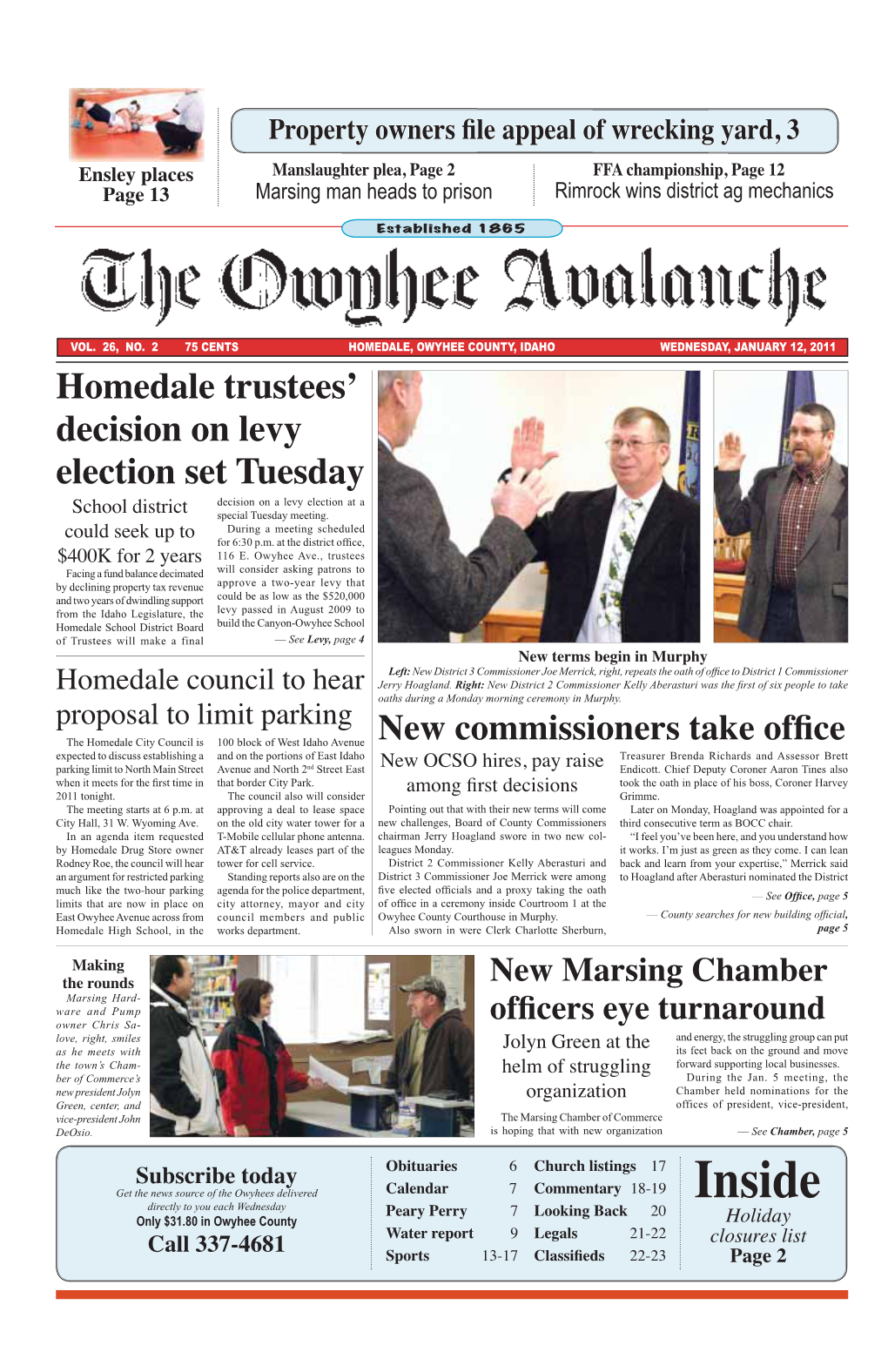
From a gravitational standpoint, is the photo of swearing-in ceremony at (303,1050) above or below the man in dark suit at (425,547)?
below

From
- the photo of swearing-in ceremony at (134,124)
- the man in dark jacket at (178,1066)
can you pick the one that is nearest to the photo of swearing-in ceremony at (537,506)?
the photo of swearing-in ceremony at (134,124)

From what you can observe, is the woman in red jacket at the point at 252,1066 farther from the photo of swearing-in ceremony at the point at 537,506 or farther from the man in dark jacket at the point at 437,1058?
the photo of swearing-in ceremony at the point at 537,506

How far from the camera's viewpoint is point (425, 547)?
455cm

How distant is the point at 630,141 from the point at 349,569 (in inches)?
63.0

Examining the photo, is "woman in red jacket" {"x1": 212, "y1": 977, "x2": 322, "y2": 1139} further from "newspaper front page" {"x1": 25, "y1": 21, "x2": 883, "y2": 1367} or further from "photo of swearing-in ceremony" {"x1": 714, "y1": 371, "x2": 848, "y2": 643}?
"photo of swearing-in ceremony" {"x1": 714, "y1": 371, "x2": 848, "y2": 643}

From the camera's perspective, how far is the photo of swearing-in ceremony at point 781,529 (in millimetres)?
4590

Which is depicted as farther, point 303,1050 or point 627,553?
point 627,553

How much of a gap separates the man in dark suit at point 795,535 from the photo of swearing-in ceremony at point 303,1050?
146cm

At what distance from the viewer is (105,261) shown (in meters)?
4.62

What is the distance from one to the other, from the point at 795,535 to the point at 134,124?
95.1 inches
